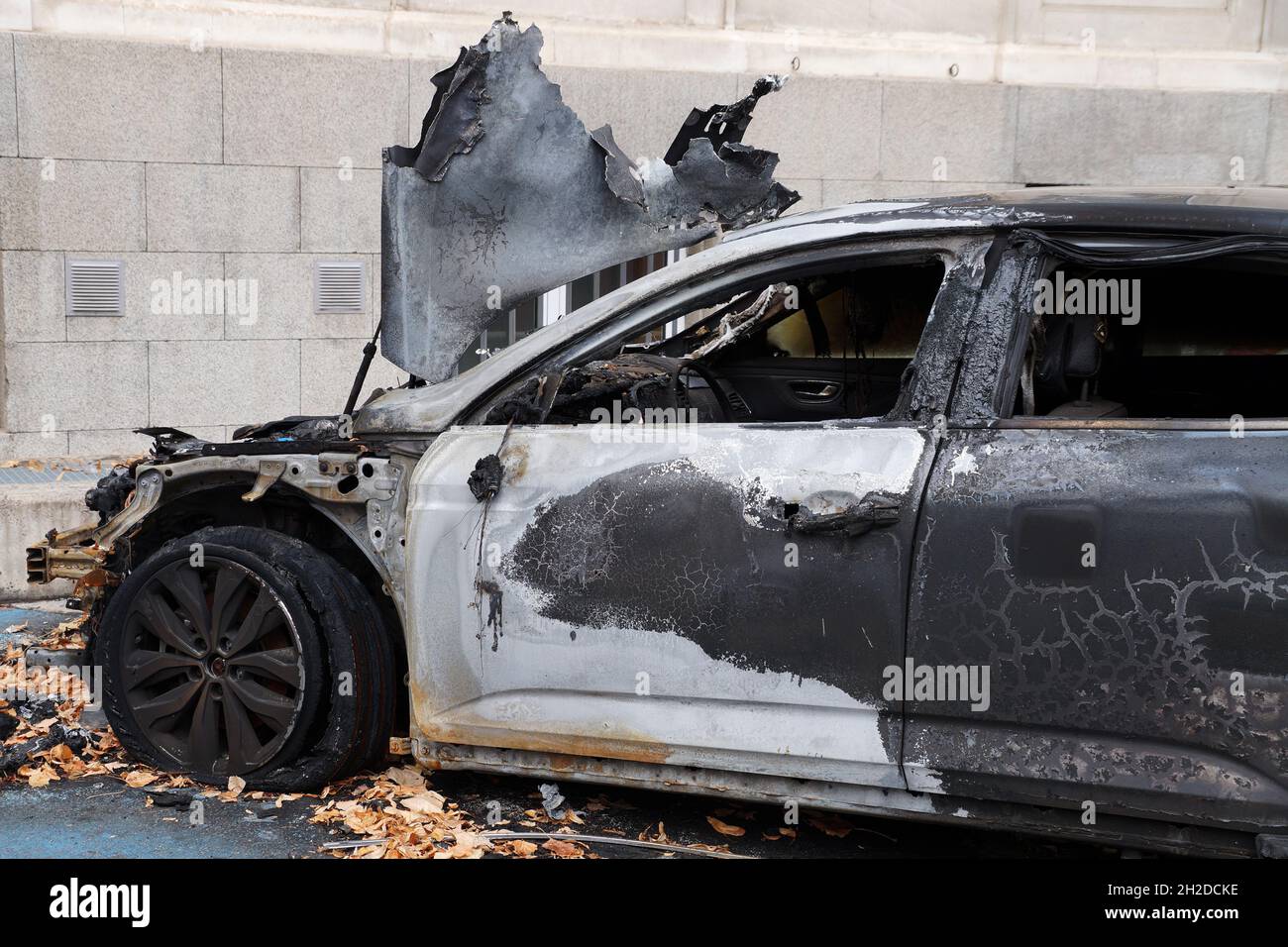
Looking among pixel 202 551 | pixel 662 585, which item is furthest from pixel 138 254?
pixel 662 585

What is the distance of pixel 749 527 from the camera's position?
3314 mm

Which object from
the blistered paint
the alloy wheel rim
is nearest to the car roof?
the blistered paint

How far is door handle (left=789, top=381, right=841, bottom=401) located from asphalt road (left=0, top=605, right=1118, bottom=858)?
58.7 inches

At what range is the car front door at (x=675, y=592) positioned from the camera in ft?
10.6

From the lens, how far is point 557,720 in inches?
139

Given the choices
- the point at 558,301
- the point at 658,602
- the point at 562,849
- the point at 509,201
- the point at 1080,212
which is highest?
the point at 558,301

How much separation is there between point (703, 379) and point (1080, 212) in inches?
62.2

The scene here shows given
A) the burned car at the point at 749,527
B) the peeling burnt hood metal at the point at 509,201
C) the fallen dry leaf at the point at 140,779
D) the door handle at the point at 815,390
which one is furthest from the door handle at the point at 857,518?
the fallen dry leaf at the point at 140,779

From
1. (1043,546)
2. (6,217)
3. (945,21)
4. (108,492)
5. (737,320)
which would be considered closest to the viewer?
(1043,546)

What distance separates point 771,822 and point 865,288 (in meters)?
1.86

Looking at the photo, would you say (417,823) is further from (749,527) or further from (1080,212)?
(1080,212)

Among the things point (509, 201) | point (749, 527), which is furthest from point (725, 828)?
point (509, 201)

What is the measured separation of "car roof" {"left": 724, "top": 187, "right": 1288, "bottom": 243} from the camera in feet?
10.6

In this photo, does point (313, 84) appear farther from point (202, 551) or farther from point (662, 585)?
point (662, 585)
